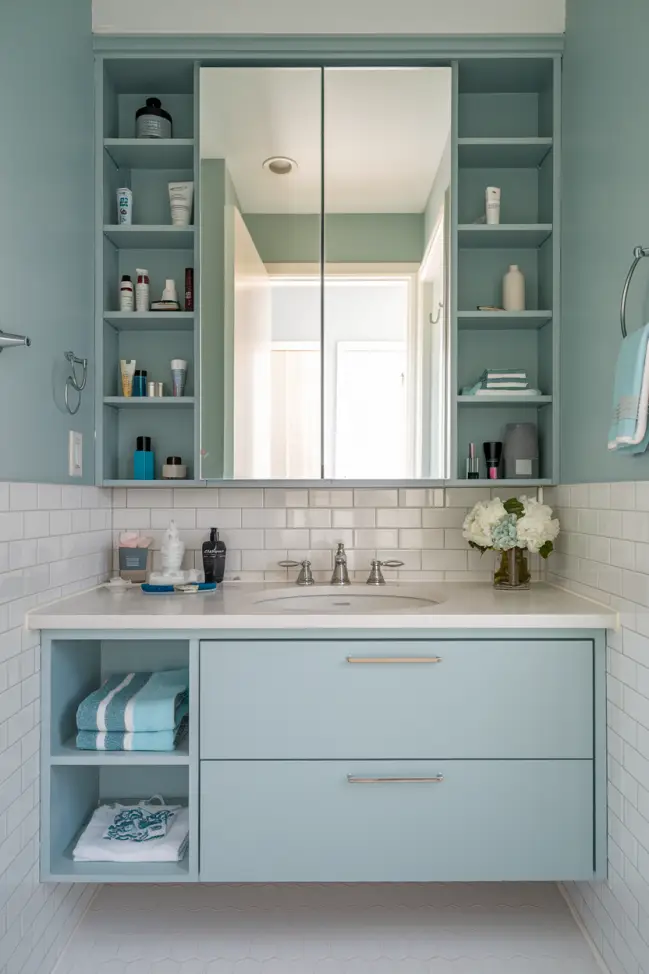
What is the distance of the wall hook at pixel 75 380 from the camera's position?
1900 millimetres

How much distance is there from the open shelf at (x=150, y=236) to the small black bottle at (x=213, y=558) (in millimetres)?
918

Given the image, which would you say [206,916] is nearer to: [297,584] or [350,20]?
[297,584]

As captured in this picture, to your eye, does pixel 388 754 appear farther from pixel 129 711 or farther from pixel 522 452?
pixel 522 452

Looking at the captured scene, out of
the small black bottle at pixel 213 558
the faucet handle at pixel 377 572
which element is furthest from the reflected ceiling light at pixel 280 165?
the faucet handle at pixel 377 572

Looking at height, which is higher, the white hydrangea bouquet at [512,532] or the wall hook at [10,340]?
the wall hook at [10,340]

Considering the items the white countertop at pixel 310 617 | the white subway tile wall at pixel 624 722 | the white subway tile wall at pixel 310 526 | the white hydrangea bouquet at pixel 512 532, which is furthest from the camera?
the white subway tile wall at pixel 310 526

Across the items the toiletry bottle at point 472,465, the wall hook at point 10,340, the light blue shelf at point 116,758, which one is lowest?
the light blue shelf at point 116,758

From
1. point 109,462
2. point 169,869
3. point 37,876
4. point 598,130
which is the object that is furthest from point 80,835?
point 598,130

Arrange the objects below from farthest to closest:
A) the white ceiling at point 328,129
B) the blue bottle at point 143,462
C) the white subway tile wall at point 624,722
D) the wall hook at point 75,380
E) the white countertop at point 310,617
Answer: the blue bottle at point 143,462, the white ceiling at point 328,129, the wall hook at point 75,380, the white countertop at point 310,617, the white subway tile wall at point 624,722

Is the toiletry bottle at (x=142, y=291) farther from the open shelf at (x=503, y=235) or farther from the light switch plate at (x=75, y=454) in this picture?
the open shelf at (x=503, y=235)

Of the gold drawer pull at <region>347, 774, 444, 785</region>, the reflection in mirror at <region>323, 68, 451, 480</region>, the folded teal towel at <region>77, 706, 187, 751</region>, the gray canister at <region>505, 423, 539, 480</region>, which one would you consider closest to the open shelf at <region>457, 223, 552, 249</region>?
the reflection in mirror at <region>323, 68, 451, 480</region>

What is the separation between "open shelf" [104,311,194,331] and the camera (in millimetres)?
2129

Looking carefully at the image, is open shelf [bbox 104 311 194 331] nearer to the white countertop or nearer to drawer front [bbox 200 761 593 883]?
the white countertop

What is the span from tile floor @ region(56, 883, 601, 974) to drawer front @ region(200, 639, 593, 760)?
549 millimetres
